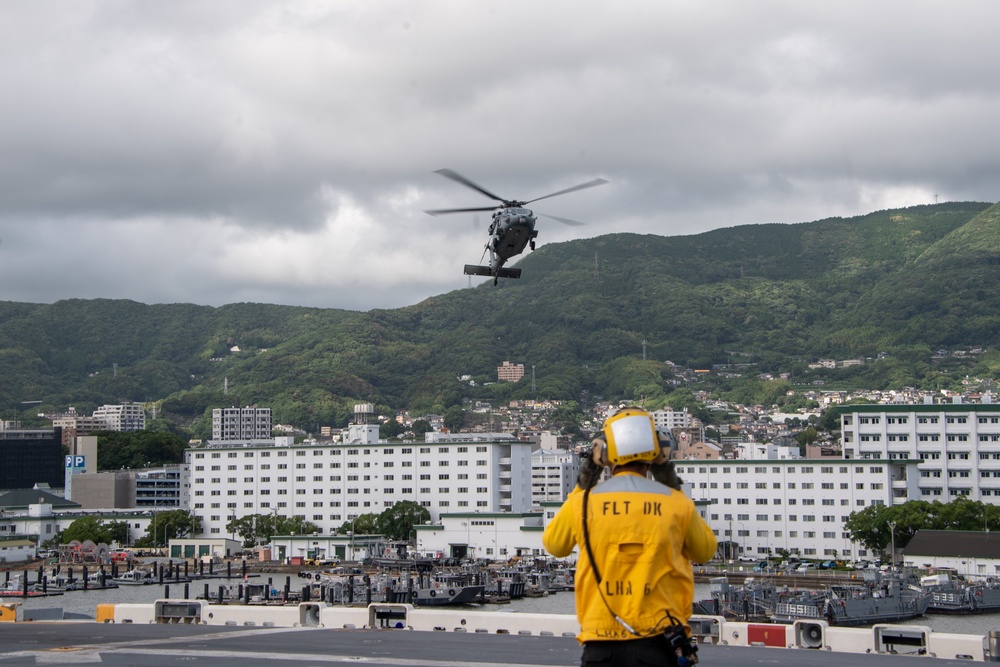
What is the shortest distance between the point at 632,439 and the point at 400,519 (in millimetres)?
96669

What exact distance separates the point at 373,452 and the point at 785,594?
5599cm

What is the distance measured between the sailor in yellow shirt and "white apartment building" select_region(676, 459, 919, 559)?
85773mm

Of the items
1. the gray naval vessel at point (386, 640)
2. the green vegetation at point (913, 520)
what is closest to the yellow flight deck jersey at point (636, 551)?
the gray naval vessel at point (386, 640)

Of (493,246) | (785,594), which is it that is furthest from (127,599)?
(493,246)

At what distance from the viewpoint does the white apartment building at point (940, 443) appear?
9369cm

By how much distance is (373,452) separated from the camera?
10950 centimetres

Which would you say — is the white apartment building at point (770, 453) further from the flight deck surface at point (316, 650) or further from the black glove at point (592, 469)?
the black glove at point (592, 469)

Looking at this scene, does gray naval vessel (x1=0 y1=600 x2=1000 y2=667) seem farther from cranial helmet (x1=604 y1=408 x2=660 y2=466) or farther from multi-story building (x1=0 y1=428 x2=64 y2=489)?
multi-story building (x1=0 y1=428 x2=64 y2=489)

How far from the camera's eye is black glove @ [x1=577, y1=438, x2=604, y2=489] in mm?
7613

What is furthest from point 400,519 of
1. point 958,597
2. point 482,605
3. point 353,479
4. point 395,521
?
point 958,597

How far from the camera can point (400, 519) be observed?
10244 cm

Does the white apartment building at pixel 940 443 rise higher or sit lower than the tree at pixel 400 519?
higher

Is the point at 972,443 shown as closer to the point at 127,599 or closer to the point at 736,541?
the point at 736,541

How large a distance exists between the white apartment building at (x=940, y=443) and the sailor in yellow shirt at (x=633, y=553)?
91.1 m
